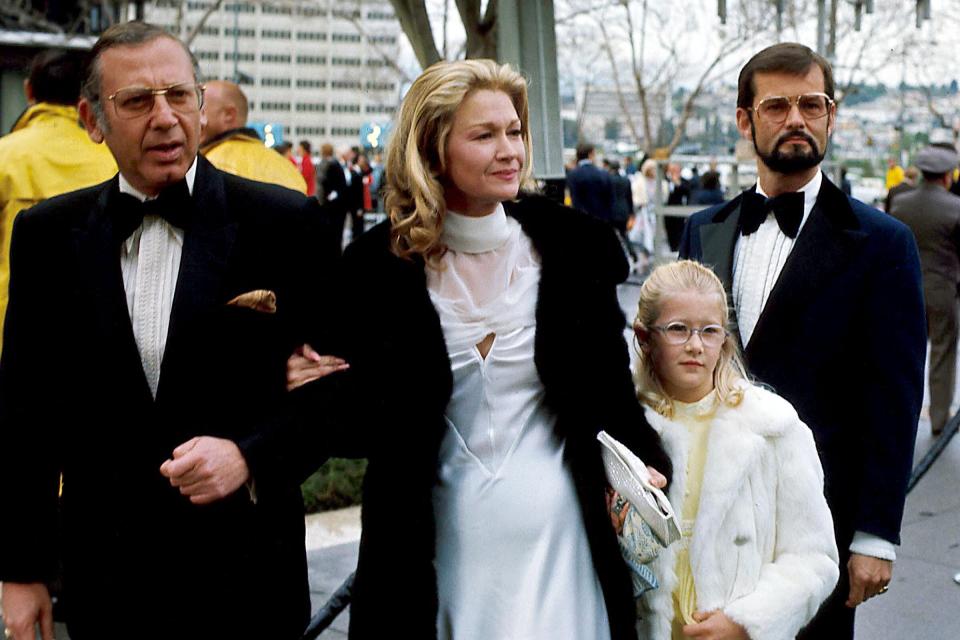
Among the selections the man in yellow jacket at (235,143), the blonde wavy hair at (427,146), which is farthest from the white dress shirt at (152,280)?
the man in yellow jacket at (235,143)

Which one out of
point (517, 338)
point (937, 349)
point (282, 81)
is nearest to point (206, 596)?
point (517, 338)

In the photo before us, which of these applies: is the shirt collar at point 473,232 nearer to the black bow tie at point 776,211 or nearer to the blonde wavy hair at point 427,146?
the blonde wavy hair at point 427,146

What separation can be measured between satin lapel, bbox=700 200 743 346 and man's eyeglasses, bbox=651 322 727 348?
421mm

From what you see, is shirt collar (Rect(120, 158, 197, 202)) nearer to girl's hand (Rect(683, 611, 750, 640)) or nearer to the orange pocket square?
the orange pocket square

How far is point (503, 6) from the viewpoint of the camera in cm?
610

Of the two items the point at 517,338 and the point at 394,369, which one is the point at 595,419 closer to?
the point at 517,338

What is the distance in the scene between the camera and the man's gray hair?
2.62 meters

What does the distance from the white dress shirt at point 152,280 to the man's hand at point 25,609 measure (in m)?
0.54

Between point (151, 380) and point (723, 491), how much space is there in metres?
1.21

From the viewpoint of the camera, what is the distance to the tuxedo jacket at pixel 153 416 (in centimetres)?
247

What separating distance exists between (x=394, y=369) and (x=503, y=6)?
3830 millimetres

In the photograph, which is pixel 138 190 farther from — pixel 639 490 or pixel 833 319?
pixel 833 319

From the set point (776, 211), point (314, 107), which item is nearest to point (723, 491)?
point (776, 211)

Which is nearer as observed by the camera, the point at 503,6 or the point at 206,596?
the point at 206,596
